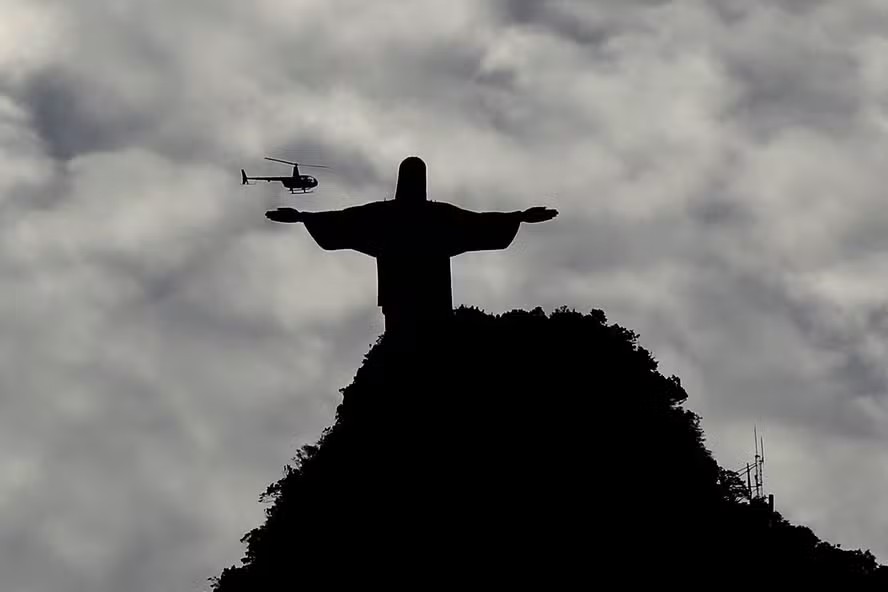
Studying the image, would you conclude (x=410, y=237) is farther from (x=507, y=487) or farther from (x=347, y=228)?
(x=507, y=487)

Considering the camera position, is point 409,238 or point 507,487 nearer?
point 507,487

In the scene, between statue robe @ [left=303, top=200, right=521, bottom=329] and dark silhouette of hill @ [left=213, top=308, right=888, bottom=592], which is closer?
dark silhouette of hill @ [left=213, top=308, right=888, bottom=592]

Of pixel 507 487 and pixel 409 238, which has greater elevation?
pixel 409 238

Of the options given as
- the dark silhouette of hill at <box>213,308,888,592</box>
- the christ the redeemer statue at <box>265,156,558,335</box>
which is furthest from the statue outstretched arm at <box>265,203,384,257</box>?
the dark silhouette of hill at <box>213,308,888,592</box>

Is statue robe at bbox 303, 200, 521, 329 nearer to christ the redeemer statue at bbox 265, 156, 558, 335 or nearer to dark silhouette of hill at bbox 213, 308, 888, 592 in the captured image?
christ the redeemer statue at bbox 265, 156, 558, 335

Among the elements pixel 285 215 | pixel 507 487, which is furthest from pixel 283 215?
pixel 507 487
